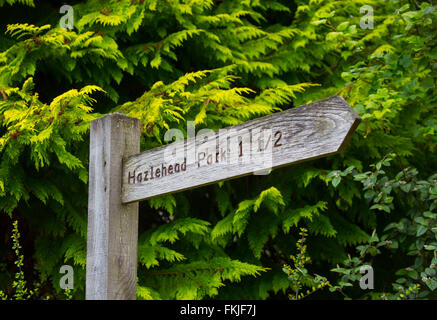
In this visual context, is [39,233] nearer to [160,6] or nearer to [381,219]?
[160,6]

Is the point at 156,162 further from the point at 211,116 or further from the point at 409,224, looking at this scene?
the point at 409,224

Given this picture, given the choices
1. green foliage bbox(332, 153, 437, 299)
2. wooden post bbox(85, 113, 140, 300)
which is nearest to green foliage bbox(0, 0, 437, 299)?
green foliage bbox(332, 153, 437, 299)

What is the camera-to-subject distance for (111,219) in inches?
112

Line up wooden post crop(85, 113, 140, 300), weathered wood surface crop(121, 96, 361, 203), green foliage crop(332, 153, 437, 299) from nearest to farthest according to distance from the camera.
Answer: weathered wood surface crop(121, 96, 361, 203) < wooden post crop(85, 113, 140, 300) < green foliage crop(332, 153, 437, 299)

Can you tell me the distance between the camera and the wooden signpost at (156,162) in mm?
2234

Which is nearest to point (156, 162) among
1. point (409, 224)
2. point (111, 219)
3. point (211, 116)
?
point (111, 219)

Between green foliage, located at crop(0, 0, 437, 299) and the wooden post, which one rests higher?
green foliage, located at crop(0, 0, 437, 299)

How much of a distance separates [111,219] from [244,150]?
2.75 ft

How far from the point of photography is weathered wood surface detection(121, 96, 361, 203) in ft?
7.03

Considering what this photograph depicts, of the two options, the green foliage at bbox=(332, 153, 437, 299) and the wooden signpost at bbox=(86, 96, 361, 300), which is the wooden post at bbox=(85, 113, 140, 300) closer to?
the wooden signpost at bbox=(86, 96, 361, 300)

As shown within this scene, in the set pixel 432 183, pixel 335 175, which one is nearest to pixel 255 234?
pixel 335 175

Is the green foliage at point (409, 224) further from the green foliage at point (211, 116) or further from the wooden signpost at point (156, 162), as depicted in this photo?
the wooden signpost at point (156, 162)

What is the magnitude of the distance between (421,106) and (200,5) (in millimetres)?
2244

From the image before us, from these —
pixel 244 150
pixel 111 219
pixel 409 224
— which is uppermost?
pixel 409 224
